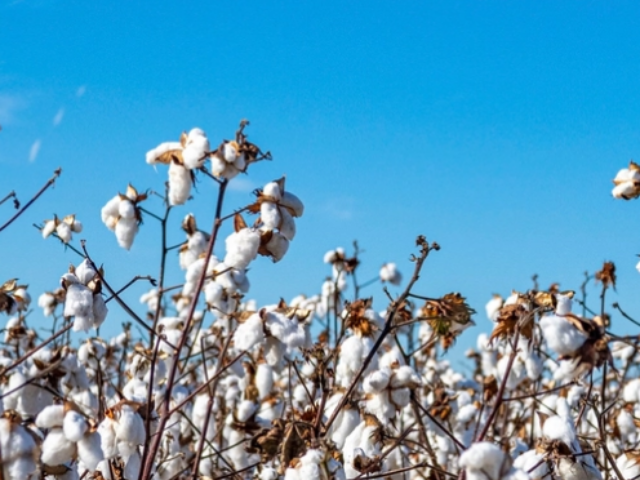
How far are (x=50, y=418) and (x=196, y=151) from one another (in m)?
0.81

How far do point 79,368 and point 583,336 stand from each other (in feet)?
7.74

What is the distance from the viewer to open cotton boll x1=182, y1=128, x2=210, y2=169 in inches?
97.8

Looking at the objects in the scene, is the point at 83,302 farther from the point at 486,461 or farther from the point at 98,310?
the point at 486,461

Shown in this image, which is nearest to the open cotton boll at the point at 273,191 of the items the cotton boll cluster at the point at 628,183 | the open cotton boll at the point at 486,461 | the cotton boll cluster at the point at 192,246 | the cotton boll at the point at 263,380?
the open cotton boll at the point at 486,461

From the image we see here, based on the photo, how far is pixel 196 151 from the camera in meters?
2.49

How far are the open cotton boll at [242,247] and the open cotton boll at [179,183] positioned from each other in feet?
0.66

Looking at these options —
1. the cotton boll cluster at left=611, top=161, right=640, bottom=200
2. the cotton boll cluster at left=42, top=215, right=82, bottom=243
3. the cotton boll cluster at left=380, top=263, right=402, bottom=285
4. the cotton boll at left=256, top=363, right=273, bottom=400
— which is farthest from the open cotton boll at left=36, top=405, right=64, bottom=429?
the cotton boll cluster at left=380, top=263, right=402, bottom=285

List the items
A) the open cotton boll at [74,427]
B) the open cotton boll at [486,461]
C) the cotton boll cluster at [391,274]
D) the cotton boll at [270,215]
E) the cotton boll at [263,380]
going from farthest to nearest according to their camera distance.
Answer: the cotton boll cluster at [391,274] < the cotton boll at [263,380] < the cotton boll at [270,215] < the open cotton boll at [74,427] < the open cotton boll at [486,461]

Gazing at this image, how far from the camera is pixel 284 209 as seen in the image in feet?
8.80

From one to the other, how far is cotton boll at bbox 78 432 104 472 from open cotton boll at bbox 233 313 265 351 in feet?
2.04

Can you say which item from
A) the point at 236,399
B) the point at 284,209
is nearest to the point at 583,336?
the point at 284,209

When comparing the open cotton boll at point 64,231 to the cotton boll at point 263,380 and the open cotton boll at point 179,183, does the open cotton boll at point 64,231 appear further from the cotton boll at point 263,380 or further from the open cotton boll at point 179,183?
the open cotton boll at point 179,183

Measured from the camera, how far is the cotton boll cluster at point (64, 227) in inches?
172

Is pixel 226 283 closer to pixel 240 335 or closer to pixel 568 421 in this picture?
pixel 240 335
